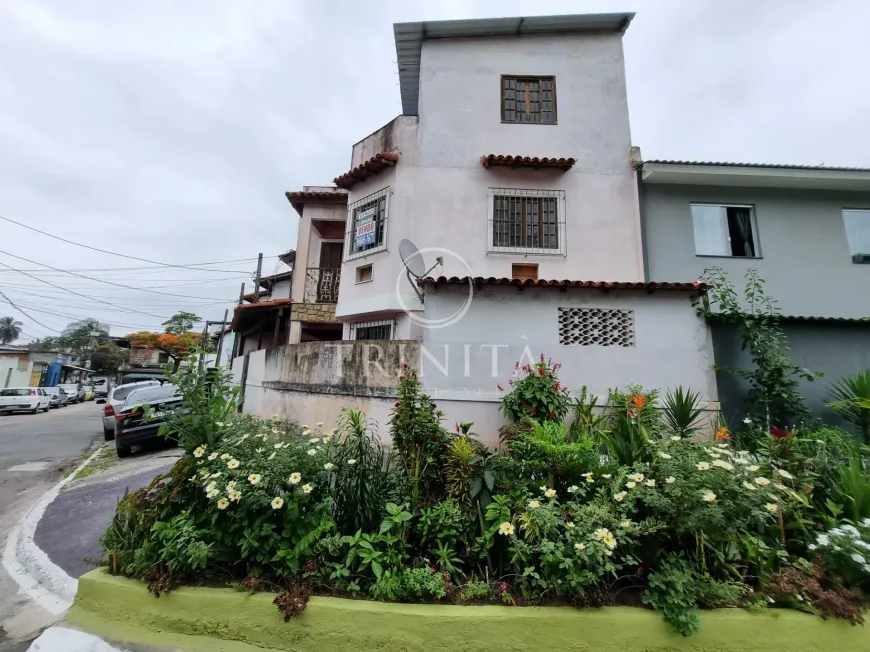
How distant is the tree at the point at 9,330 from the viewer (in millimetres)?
50531

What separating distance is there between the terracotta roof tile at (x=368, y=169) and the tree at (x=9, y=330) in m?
67.7

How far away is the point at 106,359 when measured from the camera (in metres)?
44.8

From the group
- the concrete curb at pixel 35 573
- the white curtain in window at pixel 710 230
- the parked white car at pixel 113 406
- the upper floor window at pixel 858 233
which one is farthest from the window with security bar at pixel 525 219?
the parked white car at pixel 113 406

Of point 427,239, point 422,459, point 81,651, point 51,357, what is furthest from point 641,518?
point 51,357

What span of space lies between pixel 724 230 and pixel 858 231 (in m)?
3.12

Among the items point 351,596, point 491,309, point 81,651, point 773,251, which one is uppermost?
point 773,251

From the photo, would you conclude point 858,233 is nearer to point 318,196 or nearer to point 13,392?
point 318,196

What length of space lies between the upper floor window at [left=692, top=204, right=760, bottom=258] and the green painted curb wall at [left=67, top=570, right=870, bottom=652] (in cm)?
789

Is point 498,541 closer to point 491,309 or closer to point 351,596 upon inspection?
point 351,596

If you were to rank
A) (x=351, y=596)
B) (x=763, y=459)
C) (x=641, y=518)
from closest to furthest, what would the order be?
(x=351, y=596) < (x=641, y=518) < (x=763, y=459)

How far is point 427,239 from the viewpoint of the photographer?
862 cm

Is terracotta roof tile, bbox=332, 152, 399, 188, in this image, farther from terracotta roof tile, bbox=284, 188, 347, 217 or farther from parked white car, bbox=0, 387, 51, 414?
parked white car, bbox=0, 387, 51, 414

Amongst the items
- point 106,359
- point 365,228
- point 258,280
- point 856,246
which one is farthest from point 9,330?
point 856,246

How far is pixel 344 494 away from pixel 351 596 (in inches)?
29.2
